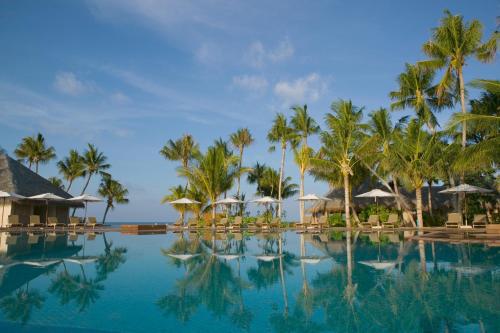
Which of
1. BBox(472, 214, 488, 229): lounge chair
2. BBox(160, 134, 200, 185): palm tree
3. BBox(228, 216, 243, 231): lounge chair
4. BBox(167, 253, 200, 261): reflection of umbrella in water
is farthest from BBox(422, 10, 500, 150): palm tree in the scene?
BBox(160, 134, 200, 185): palm tree

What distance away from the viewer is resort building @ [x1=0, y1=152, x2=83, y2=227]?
923 inches

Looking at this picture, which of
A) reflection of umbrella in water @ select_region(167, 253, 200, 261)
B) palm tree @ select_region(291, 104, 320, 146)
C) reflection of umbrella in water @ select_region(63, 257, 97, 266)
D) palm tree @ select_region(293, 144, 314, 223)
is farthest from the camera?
palm tree @ select_region(291, 104, 320, 146)

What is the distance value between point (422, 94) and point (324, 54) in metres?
8.75

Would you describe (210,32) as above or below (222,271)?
above

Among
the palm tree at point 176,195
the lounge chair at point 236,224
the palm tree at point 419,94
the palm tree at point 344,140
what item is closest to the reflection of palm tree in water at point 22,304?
the lounge chair at point 236,224

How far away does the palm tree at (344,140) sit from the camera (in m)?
22.5

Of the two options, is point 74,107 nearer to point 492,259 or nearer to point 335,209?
point 335,209

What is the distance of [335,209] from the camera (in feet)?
87.8

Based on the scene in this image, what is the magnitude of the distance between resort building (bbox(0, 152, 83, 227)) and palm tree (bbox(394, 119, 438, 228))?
847 inches

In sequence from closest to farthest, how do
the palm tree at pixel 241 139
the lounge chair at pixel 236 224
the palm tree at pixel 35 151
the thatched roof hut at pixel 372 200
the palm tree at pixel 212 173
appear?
the lounge chair at pixel 236 224 → the palm tree at pixel 212 173 → the thatched roof hut at pixel 372 200 → the palm tree at pixel 241 139 → the palm tree at pixel 35 151

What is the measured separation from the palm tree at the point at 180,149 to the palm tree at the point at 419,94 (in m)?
18.7

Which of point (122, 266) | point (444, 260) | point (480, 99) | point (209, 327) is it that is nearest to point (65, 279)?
point (122, 266)

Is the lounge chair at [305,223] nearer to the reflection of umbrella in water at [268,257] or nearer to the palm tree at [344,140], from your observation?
the palm tree at [344,140]

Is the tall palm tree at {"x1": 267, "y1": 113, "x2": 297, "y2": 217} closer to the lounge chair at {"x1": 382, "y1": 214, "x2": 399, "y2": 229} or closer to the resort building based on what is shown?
the lounge chair at {"x1": 382, "y1": 214, "x2": 399, "y2": 229}
